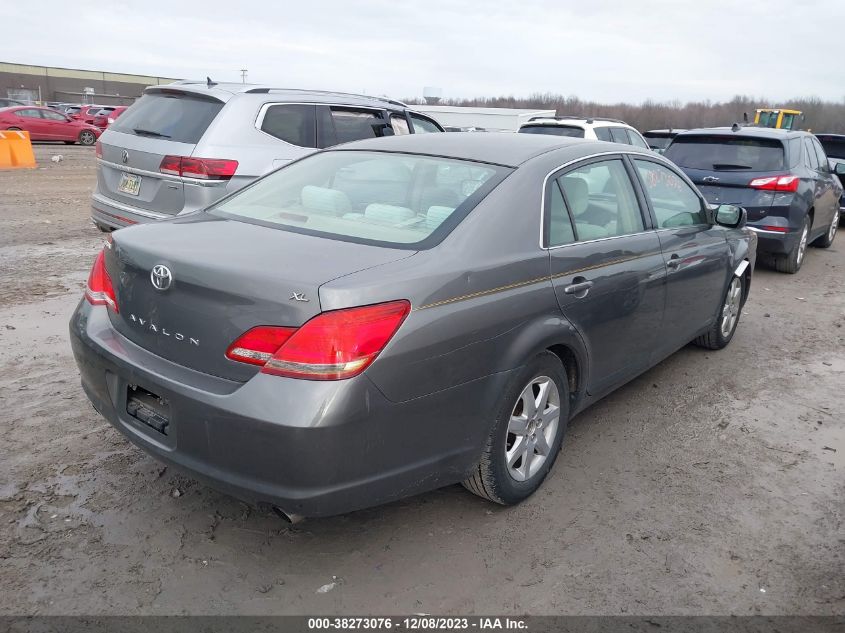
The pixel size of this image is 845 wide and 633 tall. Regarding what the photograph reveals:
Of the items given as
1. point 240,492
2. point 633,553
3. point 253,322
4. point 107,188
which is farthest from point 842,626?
point 107,188

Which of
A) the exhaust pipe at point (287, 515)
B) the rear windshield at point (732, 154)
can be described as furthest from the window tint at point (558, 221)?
the rear windshield at point (732, 154)

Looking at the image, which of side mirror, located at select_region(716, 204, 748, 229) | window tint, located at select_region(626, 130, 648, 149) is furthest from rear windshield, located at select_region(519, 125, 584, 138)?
side mirror, located at select_region(716, 204, 748, 229)

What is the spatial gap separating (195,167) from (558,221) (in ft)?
12.5

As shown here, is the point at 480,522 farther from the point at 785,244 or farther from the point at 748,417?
the point at 785,244

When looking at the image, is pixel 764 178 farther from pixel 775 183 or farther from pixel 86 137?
pixel 86 137

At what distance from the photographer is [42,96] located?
6762cm

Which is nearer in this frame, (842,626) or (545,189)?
(842,626)

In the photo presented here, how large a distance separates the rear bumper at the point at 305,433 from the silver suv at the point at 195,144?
3.59m

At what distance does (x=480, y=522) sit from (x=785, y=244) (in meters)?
6.75

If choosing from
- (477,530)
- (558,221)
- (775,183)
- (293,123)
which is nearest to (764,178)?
Answer: (775,183)

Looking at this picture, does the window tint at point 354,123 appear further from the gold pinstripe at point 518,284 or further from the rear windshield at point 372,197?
the gold pinstripe at point 518,284

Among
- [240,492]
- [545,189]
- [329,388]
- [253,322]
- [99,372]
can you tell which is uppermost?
[545,189]

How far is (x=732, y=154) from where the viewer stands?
8562mm

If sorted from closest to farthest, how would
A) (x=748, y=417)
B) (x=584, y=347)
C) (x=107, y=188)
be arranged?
1. (x=584, y=347)
2. (x=748, y=417)
3. (x=107, y=188)
